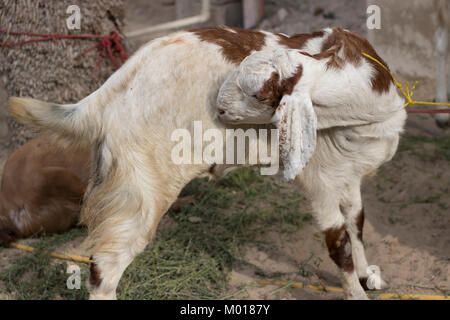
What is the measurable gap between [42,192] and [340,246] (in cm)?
214

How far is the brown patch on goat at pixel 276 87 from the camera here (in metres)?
2.25

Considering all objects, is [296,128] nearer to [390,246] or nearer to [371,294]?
[371,294]

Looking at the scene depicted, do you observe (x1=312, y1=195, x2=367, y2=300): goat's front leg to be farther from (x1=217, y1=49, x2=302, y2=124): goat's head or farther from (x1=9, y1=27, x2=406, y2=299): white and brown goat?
(x1=217, y1=49, x2=302, y2=124): goat's head

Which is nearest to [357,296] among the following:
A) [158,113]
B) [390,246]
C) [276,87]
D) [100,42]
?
[390,246]

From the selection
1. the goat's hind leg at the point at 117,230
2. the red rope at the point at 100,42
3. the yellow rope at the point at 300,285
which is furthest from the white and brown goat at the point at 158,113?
the red rope at the point at 100,42

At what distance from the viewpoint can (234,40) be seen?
2475 mm

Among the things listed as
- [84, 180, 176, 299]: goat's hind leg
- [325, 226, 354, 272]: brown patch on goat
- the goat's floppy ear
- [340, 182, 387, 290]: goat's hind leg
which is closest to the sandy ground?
[340, 182, 387, 290]: goat's hind leg

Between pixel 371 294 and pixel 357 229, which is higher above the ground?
pixel 357 229

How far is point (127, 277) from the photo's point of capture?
331cm

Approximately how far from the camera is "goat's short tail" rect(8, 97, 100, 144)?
244 centimetres

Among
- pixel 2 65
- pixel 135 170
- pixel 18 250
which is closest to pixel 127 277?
pixel 18 250

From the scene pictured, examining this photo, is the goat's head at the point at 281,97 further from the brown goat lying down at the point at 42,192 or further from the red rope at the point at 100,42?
the red rope at the point at 100,42

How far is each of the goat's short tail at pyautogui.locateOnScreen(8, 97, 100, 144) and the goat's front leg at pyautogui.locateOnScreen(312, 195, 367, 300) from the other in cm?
117

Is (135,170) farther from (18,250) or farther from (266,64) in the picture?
(18,250)
